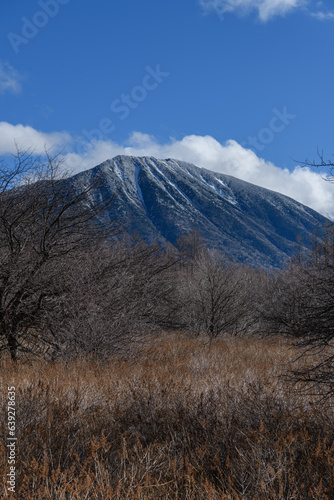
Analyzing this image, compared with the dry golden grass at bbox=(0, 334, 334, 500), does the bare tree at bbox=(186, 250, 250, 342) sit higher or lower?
higher

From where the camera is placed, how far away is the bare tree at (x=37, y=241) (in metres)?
7.45

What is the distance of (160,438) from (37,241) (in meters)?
5.32

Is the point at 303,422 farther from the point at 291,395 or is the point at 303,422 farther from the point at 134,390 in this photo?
the point at 134,390

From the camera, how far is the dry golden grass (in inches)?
107

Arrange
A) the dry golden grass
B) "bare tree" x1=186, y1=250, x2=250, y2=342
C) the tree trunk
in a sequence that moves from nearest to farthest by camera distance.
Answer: the dry golden grass
the tree trunk
"bare tree" x1=186, y1=250, x2=250, y2=342

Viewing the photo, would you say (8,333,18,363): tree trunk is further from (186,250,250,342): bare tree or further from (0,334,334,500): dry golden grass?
(186,250,250,342): bare tree

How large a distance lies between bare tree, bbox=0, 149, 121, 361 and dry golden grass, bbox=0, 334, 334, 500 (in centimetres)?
121

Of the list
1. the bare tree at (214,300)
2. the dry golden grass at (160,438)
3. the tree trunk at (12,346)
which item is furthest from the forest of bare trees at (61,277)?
the bare tree at (214,300)

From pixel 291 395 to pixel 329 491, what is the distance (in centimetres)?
294

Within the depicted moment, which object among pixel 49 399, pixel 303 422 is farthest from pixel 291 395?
pixel 49 399

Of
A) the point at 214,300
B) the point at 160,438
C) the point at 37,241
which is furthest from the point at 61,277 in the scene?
the point at 214,300

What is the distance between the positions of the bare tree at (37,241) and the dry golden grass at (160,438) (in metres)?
1.21

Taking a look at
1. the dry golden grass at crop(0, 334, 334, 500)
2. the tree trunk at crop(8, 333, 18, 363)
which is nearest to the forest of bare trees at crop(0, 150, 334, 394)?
the tree trunk at crop(8, 333, 18, 363)

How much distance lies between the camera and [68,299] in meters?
7.39
